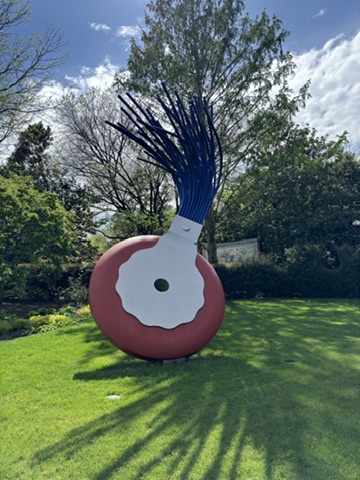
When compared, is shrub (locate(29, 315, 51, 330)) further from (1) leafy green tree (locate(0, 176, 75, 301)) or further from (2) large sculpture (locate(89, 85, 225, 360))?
(2) large sculpture (locate(89, 85, 225, 360))

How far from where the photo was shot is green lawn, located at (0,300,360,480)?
2.92 meters

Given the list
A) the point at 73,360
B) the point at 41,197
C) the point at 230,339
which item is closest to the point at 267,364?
the point at 230,339

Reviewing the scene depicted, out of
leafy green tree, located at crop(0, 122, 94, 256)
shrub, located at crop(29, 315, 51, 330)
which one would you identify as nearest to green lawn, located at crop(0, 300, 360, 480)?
shrub, located at crop(29, 315, 51, 330)

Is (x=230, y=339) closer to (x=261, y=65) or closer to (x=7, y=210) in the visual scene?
(x=7, y=210)

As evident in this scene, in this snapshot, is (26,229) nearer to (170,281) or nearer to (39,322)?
(39,322)

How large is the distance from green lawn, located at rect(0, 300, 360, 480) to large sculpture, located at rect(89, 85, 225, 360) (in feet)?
1.58

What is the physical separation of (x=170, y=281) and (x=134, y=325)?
3.07 ft

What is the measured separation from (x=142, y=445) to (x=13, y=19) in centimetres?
1125

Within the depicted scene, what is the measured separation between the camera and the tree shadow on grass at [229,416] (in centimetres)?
290

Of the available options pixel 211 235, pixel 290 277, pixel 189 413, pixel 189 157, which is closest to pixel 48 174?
pixel 211 235

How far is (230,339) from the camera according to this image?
293 inches

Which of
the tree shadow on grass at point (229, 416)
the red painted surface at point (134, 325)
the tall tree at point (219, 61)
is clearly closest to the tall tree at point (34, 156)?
the tall tree at point (219, 61)

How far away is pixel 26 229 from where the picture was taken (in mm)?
11109

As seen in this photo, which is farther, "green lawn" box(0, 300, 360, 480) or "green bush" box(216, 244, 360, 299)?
"green bush" box(216, 244, 360, 299)
